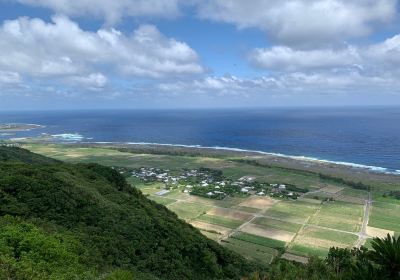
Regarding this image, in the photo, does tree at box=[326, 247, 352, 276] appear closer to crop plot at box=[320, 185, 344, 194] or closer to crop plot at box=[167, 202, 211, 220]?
crop plot at box=[167, 202, 211, 220]

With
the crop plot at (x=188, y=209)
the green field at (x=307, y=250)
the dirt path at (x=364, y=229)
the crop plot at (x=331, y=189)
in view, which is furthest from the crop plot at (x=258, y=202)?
the green field at (x=307, y=250)

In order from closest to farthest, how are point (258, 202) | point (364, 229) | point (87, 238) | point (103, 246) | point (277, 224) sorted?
point (103, 246), point (87, 238), point (364, 229), point (277, 224), point (258, 202)

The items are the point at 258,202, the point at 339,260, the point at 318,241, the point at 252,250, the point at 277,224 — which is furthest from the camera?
the point at 258,202

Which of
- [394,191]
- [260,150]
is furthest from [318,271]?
[260,150]

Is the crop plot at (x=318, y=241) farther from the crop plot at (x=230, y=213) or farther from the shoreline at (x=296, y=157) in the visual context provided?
the shoreline at (x=296, y=157)

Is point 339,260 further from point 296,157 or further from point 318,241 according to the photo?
point 296,157

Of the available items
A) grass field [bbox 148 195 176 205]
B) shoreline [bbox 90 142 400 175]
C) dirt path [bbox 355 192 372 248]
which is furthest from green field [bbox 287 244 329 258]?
shoreline [bbox 90 142 400 175]

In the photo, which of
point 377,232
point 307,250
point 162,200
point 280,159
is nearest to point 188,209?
point 162,200
